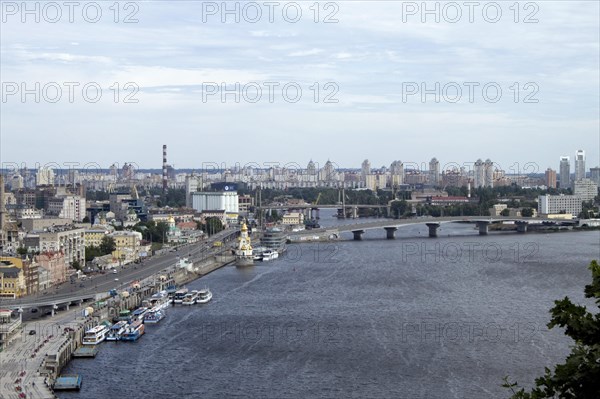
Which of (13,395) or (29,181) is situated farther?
(29,181)

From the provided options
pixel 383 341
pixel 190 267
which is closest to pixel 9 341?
pixel 383 341

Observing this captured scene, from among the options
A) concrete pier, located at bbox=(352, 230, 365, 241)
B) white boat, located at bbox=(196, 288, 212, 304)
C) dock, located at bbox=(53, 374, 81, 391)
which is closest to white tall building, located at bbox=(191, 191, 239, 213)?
concrete pier, located at bbox=(352, 230, 365, 241)

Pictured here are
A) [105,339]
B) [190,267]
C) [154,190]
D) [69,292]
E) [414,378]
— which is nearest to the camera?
[414,378]

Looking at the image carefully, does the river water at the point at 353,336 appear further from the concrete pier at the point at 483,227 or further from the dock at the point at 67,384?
the concrete pier at the point at 483,227

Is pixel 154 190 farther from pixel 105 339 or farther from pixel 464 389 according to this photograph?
pixel 464 389

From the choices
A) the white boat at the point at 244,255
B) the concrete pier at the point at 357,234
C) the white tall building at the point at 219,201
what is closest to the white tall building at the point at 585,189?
the white tall building at the point at 219,201

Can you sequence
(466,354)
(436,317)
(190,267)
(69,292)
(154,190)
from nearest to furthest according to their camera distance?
(466,354), (436,317), (69,292), (190,267), (154,190)

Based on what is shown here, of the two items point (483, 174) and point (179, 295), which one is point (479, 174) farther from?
point (179, 295)
